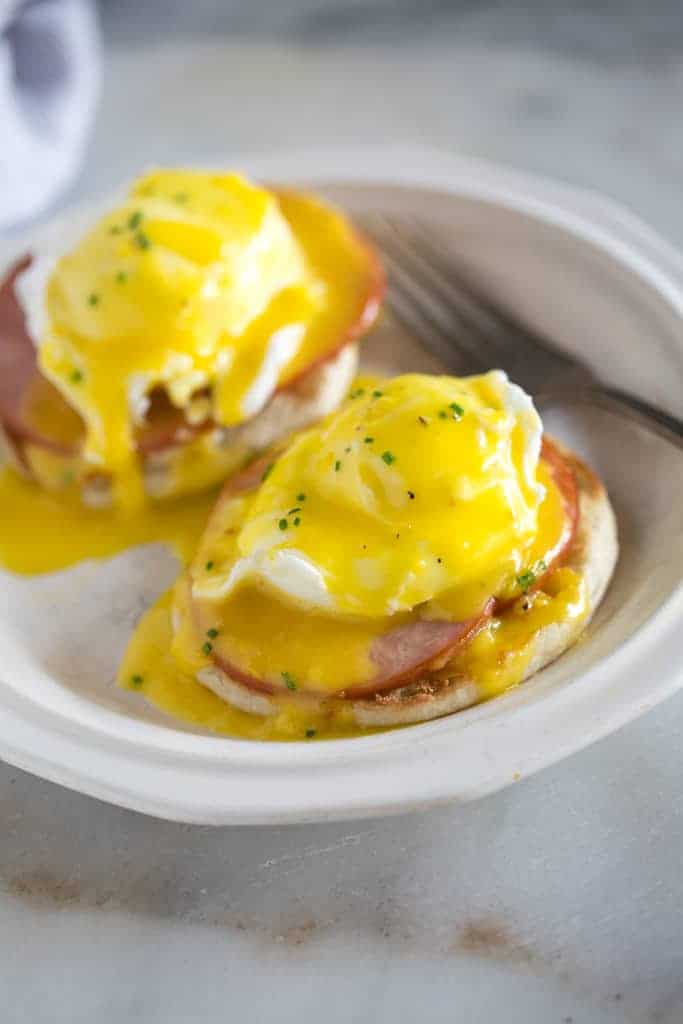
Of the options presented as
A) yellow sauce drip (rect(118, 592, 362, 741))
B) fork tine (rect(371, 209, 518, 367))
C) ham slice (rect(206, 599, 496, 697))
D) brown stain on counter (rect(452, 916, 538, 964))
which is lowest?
yellow sauce drip (rect(118, 592, 362, 741))

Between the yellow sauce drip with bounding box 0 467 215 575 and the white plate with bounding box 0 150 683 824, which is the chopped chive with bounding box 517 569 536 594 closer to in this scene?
the white plate with bounding box 0 150 683 824

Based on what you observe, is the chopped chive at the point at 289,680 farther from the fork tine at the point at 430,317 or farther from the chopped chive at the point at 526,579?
the fork tine at the point at 430,317

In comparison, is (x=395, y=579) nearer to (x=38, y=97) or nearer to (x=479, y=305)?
(x=479, y=305)

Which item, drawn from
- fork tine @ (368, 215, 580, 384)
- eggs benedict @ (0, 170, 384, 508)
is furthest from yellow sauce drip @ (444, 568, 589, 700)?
eggs benedict @ (0, 170, 384, 508)

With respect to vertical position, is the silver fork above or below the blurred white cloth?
above

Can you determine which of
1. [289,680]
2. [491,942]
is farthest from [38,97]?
[491,942]

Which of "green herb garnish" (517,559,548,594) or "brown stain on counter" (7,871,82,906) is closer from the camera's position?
"brown stain on counter" (7,871,82,906)

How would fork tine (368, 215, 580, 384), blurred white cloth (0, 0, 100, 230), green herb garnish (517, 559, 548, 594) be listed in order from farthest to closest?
blurred white cloth (0, 0, 100, 230), fork tine (368, 215, 580, 384), green herb garnish (517, 559, 548, 594)

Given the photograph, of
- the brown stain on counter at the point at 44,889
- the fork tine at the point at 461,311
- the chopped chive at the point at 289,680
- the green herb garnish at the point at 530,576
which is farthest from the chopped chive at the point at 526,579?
the brown stain on counter at the point at 44,889
